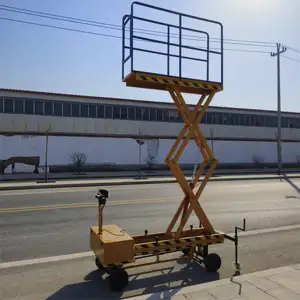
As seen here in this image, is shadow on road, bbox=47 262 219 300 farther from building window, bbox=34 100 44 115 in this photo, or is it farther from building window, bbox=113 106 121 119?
building window, bbox=113 106 121 119

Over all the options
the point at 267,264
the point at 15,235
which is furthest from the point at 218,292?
the point at 15,235

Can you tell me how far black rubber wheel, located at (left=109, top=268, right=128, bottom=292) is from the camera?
4867 millimetres

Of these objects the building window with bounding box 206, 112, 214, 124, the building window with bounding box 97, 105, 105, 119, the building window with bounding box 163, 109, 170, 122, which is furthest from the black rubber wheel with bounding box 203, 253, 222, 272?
the building window with bounding box 206, 112, 214, 124

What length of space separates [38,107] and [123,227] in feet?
74.5

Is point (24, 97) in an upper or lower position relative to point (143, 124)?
upper

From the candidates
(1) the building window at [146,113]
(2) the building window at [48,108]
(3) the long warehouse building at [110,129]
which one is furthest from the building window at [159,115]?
(2) the building window at [48,108]

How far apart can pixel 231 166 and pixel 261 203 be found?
23.5 m

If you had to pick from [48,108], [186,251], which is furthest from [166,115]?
[186,251]

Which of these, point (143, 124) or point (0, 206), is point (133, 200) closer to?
point (0, 206)

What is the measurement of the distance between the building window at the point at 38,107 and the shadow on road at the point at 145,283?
82.9 ft

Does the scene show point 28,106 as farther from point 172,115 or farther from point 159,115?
point 172,115

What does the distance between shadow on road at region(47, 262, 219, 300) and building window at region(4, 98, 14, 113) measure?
25.2 metres

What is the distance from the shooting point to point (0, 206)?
12.0 m

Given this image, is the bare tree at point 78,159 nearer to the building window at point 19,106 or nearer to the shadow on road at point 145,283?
the building window at point 19,106
